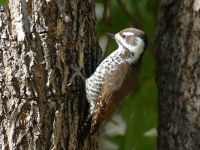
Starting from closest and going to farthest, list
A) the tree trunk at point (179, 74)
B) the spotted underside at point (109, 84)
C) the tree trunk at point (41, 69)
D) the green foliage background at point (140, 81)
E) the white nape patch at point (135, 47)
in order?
1. the tree trunk at point (41, 69)
2. the spotted underside at point (109, 84)
3. the white nape patch at point (135, 47)
4. the tree trunk at point (179, 74)
5. the green foliage background at point (140, 81)

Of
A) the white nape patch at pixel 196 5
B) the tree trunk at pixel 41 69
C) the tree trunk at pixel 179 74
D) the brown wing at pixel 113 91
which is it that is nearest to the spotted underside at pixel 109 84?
the brown wing at pixel 113 91

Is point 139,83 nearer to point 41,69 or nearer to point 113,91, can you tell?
point 113,91

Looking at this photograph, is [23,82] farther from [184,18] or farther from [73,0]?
[184,18]

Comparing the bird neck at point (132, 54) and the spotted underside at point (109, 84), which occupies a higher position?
the bird neck at point (132, 54)

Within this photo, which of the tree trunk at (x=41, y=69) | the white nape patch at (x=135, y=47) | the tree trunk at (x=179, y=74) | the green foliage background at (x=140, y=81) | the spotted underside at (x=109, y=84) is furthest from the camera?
the green foliage background at (x=140, y=81)

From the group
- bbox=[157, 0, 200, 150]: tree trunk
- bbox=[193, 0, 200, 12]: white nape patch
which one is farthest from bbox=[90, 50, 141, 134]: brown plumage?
bbox=[193, 0, 200, 12]: white nape patch

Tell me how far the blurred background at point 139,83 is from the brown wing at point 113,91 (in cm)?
59

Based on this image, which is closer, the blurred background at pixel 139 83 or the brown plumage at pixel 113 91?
the brown plumage at pixel 113 91

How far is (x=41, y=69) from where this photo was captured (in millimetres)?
3465

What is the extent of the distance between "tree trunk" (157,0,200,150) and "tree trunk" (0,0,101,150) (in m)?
0.78

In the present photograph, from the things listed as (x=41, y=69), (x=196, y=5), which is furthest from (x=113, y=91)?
(x=196, y=5)

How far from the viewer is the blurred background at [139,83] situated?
447 centimetres

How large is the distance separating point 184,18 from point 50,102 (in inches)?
45.6

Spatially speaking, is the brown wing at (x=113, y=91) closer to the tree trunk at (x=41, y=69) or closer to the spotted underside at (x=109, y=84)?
the spotted underside at (x=109, y=84)
